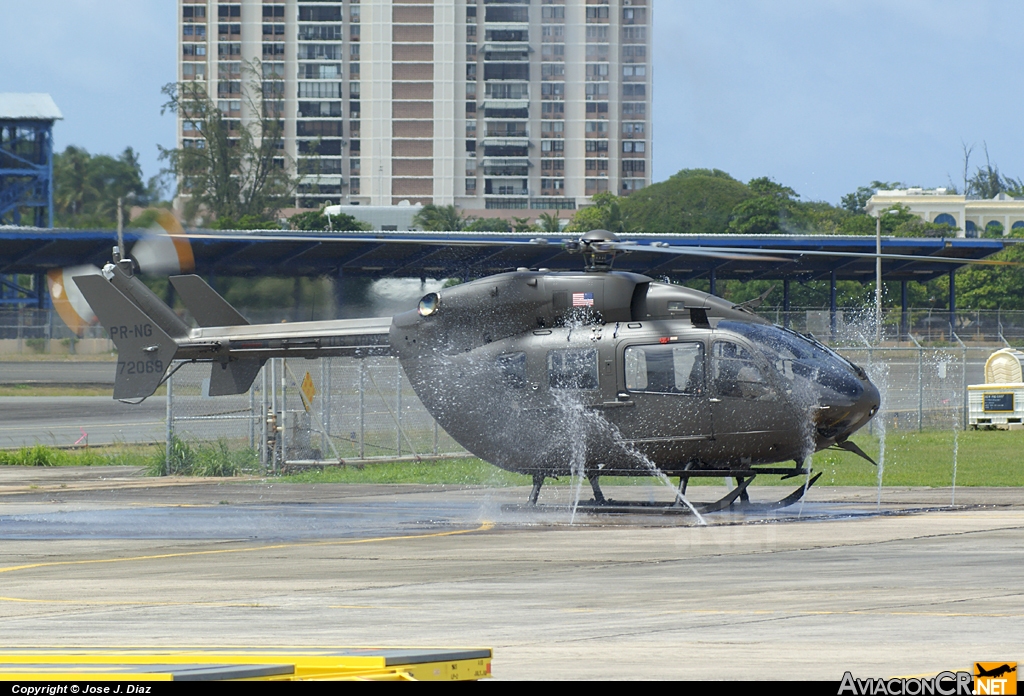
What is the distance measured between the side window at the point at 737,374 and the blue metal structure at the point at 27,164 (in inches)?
1519

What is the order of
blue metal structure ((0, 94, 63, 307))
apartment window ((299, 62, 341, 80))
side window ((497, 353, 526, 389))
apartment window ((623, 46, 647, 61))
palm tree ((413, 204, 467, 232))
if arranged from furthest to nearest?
apartment window ((299, 62, 341, 80))
palm tree ((413, 204, 467, 232))
apartment window ((623, 46, 647, 61))
blue metal structure ((0, 94, 63, 307))
side window ((497, 353, 526, 389))

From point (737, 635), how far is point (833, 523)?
8092 mm

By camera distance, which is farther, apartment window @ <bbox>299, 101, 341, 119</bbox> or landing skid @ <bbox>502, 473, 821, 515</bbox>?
apartment window @ <bbox>299, 101, 341, 119</bbox>

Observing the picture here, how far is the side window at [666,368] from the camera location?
15773 mm

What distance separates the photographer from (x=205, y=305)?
18.8m

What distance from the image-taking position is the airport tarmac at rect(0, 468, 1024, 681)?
24.4 feet

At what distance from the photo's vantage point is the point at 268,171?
253ft

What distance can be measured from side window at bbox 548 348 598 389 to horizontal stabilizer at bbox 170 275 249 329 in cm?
513

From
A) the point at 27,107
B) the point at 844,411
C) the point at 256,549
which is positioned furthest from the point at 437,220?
the point at 256,549

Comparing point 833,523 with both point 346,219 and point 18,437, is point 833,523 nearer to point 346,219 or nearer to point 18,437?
point 18,437

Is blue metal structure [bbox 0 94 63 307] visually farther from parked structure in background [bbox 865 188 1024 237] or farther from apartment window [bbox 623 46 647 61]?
parked structure in background [bbox 865 188 1024 237]

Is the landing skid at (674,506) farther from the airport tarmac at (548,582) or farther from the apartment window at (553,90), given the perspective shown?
the apartment window at (553,90)

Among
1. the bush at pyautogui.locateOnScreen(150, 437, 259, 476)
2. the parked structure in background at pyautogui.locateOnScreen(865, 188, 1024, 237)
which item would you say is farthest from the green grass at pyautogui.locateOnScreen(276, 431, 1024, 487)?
the parked structure in background at pyautogui.locateOnScreen(865, 188, 1024, 237)

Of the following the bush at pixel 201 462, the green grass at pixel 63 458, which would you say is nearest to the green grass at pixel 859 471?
the bush at pixel 201 462
